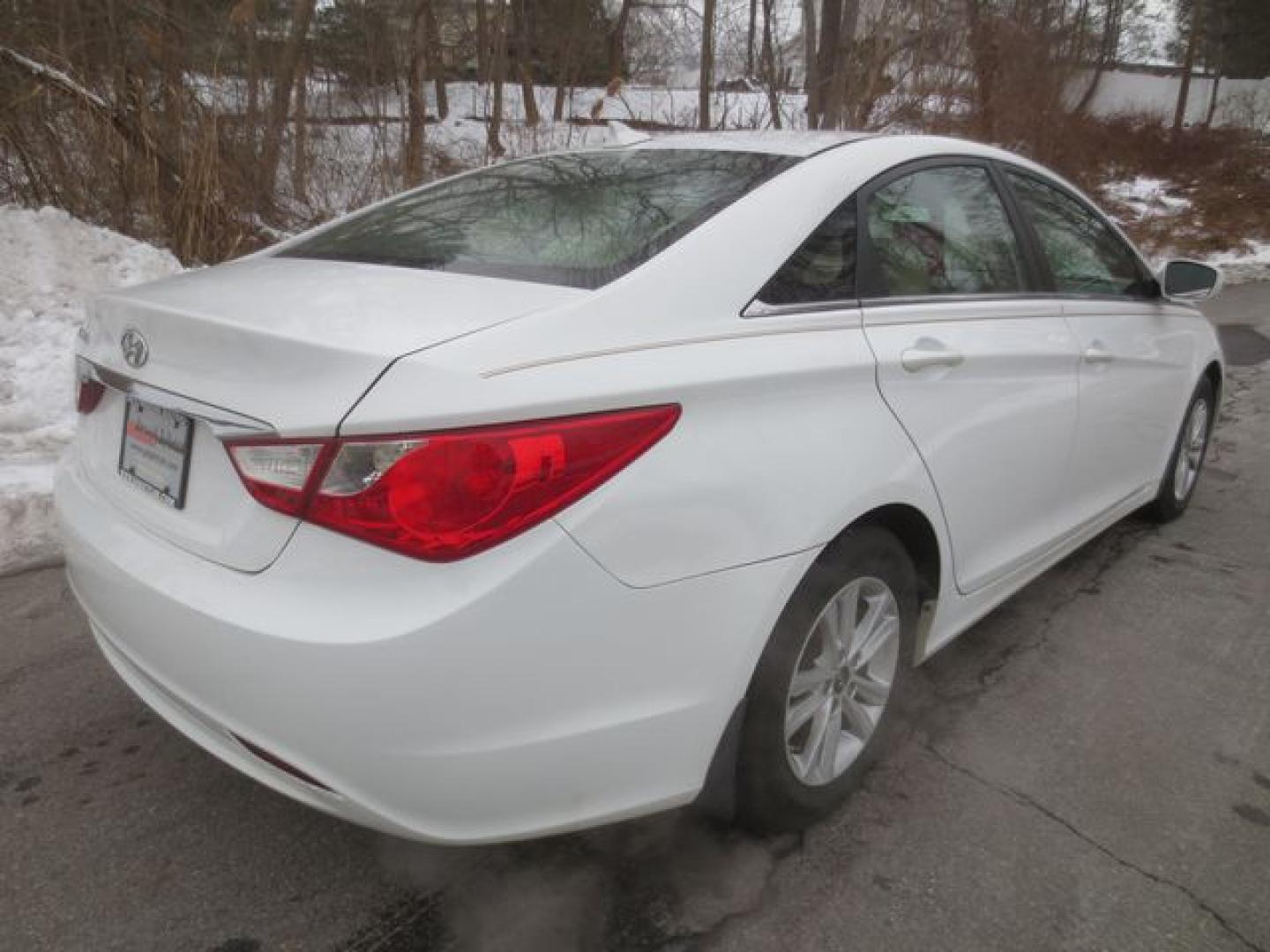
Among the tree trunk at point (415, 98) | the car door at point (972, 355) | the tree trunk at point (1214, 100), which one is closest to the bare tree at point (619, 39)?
the tree trunk at point (415, 98)

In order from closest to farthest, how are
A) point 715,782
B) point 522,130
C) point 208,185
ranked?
point 715,782
point 208,185
point 522,130

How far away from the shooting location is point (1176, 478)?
4.14 metres

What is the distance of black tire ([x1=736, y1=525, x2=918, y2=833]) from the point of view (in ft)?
6.23

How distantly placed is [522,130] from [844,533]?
33.6 ft

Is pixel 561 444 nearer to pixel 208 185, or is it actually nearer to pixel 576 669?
pixel 576 669

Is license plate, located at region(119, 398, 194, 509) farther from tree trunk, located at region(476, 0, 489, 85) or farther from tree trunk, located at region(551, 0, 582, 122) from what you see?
tree trunk, located at region(551, 0, 582, 122)

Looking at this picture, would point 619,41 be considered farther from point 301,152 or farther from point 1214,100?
point 301,152

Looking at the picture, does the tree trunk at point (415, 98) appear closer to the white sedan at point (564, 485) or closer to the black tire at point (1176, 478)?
the black tire at point (1176, 478)

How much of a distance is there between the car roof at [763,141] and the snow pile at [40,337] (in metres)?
2.81

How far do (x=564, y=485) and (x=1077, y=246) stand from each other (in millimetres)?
2506

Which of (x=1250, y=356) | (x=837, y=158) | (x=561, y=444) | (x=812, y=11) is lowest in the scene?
(x=1250, y=356)

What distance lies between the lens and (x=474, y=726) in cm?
150

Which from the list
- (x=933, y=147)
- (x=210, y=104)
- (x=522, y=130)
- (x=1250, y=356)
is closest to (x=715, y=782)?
(x=933, y=147)

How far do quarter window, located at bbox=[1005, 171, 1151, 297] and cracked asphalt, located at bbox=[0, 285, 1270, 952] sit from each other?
1305 mm
